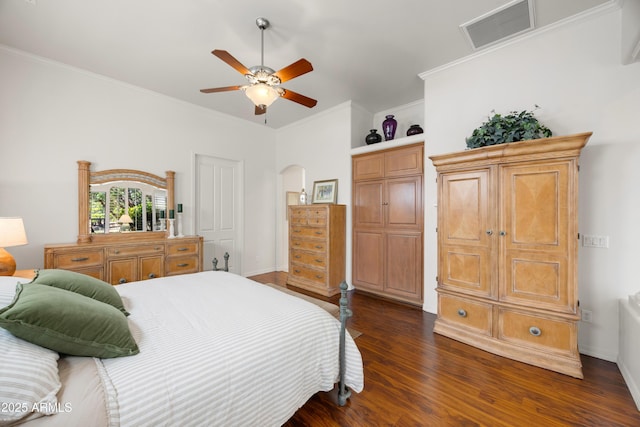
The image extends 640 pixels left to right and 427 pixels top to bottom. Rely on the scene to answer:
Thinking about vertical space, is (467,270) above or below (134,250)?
below

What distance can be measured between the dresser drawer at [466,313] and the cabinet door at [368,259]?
3.83 ft

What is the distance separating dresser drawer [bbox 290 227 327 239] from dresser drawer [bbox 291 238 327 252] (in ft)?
0.29

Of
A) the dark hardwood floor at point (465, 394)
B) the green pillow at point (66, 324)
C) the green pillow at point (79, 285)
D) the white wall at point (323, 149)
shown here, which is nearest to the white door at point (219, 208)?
the white wall at point (323, 149)

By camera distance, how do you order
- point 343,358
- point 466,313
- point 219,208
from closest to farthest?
point 343,358
point 466,313
point 219,208

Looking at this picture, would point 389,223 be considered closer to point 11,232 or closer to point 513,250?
point 513,250

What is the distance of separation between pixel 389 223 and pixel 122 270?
3504 mm

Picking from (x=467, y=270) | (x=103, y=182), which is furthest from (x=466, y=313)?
(x=103, y=182)

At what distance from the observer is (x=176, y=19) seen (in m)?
2.31

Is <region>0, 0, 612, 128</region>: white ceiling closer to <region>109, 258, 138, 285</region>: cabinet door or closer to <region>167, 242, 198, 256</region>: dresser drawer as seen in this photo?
<region>167, 242, 198, 256</region>: dresser drawer

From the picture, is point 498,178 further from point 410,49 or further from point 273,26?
point 273,26

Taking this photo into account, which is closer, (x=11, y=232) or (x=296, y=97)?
(x=11, y=232)

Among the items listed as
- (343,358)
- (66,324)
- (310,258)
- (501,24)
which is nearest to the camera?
(66,324)

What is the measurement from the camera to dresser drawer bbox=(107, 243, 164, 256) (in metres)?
3.02

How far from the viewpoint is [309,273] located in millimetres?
4168
